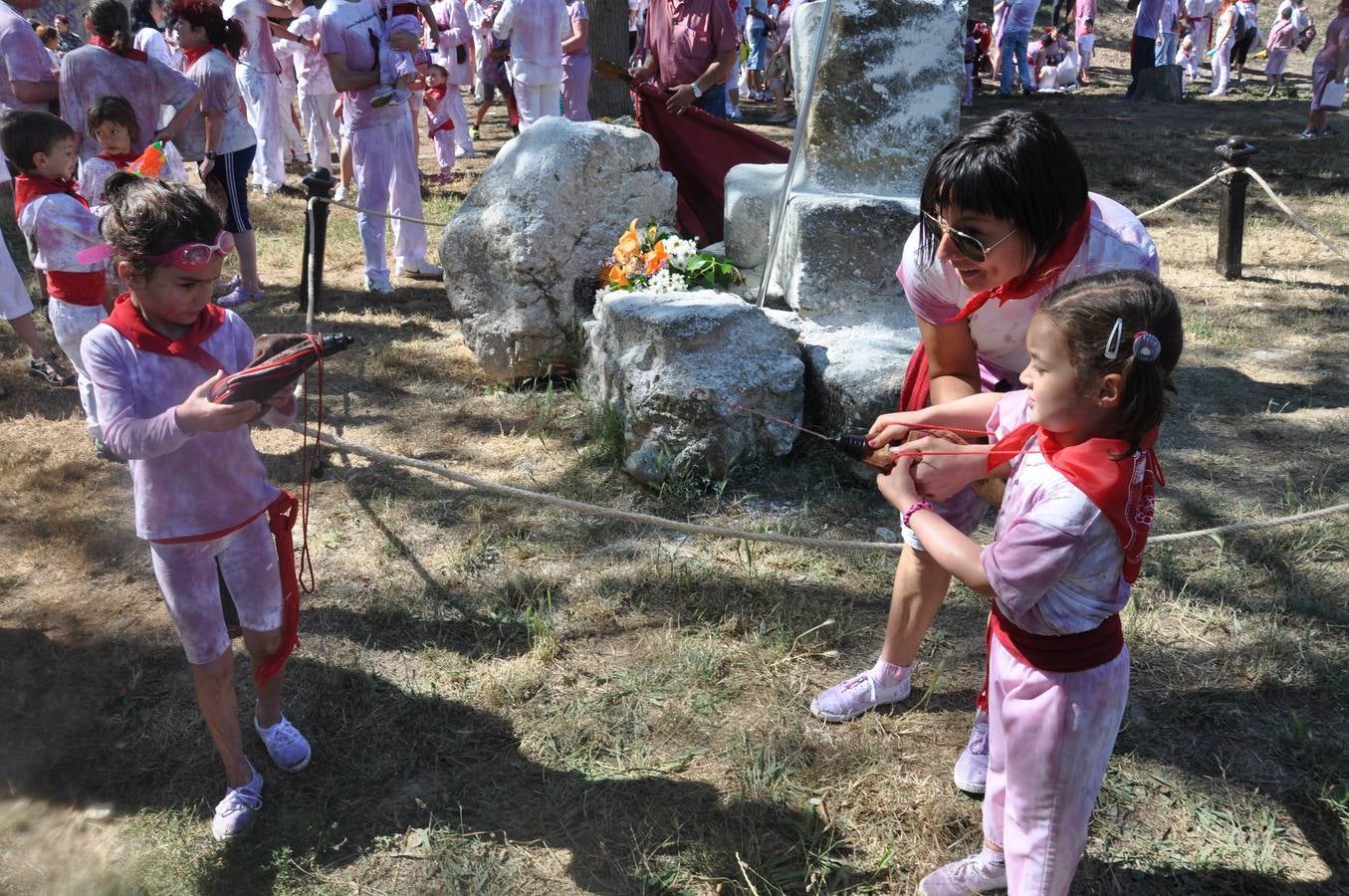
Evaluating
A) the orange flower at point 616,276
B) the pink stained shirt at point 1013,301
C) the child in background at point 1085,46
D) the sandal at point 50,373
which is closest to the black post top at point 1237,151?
the orange flower at point 616,276

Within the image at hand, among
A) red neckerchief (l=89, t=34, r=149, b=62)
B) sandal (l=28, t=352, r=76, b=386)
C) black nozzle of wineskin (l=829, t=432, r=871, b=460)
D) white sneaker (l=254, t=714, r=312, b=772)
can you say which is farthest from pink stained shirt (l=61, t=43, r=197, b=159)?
black nozzle of wineskin (l=829, t=432, r=871, b=460)

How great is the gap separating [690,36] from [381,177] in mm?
2322

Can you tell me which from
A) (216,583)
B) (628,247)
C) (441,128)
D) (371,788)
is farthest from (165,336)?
(441,128)

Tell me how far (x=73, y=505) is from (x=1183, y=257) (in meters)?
7.47

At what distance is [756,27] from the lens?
15.4 m

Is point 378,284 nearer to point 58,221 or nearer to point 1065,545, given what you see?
point 58,221

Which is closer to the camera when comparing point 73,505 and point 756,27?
point 73,505

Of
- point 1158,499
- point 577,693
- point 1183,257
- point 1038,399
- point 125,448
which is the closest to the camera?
A: point 1038,399

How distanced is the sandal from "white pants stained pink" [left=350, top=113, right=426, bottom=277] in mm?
2002

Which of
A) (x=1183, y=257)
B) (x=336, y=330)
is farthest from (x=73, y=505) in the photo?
(x=1183, y=257)

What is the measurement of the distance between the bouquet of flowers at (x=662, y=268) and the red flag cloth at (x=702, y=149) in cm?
133

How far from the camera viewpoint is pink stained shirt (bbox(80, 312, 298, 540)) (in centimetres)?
225

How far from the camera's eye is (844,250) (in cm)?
464

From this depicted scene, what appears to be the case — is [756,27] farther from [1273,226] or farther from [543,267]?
[543,267]
